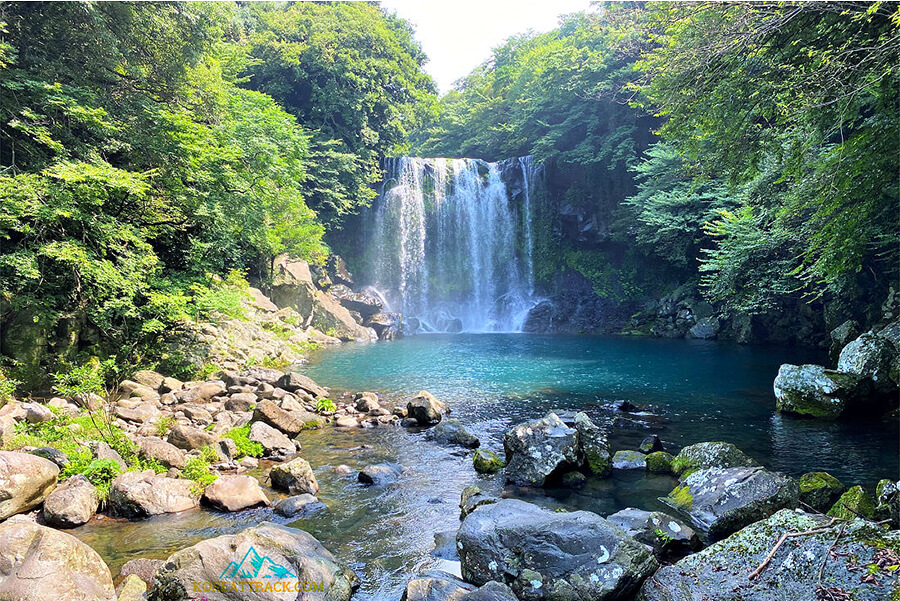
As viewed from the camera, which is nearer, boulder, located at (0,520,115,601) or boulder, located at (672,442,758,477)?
boulder, located at (0,520,115,601)

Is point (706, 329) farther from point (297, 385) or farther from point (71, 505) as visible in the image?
point (71, 505)

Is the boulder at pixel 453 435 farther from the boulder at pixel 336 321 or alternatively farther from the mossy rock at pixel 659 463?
the boulder at pixel 336 321

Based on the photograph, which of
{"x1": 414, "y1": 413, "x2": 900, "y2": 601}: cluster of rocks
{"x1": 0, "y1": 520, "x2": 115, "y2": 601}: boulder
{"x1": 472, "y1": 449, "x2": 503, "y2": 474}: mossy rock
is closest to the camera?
{"x1": 414, "y1": 413, "x2": 900, "y2": 601}: cluster of rocks

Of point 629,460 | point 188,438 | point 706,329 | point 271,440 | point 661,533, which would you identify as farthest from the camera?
point 706,329

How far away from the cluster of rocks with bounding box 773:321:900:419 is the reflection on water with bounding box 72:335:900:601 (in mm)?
494

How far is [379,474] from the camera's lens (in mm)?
6641

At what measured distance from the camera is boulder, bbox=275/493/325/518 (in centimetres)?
544

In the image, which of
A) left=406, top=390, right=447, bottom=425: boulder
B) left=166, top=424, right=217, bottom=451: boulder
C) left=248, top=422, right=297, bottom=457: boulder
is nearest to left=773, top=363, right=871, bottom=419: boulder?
left=406, top=390, right=447, bottom=425: boulder

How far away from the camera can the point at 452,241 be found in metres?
32.1

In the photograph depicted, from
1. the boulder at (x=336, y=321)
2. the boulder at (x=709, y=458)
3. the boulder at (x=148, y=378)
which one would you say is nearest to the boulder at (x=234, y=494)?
the boulder at (x=709, y=458)

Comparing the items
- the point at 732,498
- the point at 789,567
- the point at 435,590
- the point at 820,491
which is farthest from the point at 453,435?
the point at 789,567

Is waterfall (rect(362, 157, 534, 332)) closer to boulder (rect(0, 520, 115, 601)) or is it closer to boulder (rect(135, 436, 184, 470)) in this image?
boulder (rect(135, 436, 184, 470))

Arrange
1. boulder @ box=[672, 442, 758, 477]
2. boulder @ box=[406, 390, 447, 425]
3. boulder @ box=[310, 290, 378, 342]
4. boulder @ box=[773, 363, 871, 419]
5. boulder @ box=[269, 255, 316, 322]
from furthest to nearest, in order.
A: boulder @ box=[310, 290, 378, 342] → boulder @ box=[269, 255, 316, 322] → boulder @ box=[406, 390, 447, 425] → boulder @ box=[773, 363, 871, 419] → boulder @ box=[672, 442, 758, 477]

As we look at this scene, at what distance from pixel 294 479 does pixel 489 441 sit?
11.6ft
